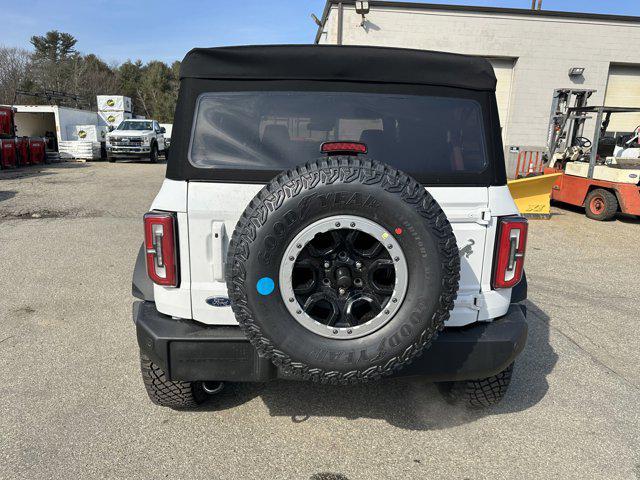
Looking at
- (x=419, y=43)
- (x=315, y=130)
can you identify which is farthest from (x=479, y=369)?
(x=419, y=43)

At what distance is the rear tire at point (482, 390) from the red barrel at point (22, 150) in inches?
851

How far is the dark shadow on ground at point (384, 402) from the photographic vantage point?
2.84 m

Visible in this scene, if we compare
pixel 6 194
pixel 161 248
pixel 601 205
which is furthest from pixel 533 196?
pixel 6 194

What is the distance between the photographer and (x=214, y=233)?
2293 mm

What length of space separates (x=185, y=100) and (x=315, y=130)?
0.69m

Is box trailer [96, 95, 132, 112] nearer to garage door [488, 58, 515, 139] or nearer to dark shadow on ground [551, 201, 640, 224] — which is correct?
garage door [488, 58, 515, 139]

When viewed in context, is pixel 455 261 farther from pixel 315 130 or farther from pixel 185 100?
pixel 185 100

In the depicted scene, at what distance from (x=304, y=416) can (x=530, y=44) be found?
1779 centimetres

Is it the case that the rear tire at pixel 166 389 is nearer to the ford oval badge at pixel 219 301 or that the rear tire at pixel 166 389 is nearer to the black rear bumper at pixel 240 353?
the black rear bumper at pixel 240 353

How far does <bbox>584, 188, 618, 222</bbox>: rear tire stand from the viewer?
9.52 meters

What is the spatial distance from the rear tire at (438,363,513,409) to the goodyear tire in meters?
0.92

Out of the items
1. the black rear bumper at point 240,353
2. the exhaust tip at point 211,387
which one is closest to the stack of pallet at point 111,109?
the exhaust tip at point 211,387

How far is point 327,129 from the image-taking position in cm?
242

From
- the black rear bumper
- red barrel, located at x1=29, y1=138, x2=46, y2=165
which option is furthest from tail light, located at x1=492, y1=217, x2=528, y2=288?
red barrel, located at x1=29, y1=138, x2=46, y2=165
